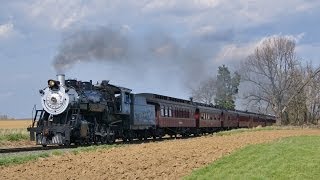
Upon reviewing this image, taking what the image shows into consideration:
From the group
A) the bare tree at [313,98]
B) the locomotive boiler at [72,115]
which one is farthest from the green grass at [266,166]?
the bare tree at [313,98]

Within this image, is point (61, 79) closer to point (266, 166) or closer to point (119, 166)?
point (119, 166)

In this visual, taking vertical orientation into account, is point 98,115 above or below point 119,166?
above

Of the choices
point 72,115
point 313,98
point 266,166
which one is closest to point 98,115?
point 72,115

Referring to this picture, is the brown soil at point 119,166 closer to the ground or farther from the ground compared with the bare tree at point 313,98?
closer to the ground

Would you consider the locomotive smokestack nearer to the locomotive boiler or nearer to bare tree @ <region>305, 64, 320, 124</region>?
the locomotive boiler

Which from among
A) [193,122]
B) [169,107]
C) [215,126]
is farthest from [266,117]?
[169,107]

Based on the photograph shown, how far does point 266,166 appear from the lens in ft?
43.9

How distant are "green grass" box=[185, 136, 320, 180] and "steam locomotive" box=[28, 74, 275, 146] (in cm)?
1222

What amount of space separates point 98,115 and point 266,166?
17329mm

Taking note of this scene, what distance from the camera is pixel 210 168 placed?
1366 centimetres

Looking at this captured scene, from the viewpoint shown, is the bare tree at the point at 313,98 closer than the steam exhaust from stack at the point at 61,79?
No

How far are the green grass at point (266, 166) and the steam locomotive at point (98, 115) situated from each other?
1222cm

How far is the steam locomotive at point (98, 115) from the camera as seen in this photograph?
2659 cm

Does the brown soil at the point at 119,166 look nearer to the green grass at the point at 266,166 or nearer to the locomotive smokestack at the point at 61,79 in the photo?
the green grass at the point at 266,166
